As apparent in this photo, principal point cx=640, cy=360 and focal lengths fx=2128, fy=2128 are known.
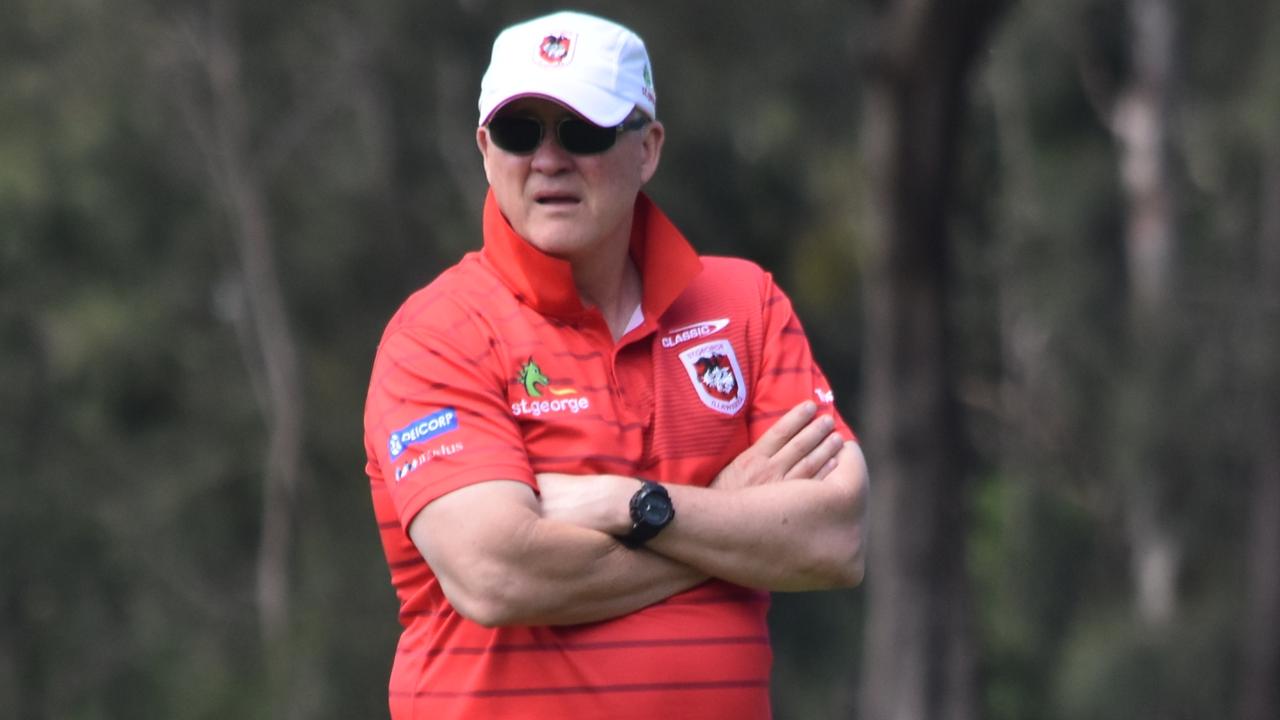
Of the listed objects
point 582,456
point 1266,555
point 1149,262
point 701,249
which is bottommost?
point 1266,555

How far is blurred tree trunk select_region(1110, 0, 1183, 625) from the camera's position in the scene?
61.5 feet

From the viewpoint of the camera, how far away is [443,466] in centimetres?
293

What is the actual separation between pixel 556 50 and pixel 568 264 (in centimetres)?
31

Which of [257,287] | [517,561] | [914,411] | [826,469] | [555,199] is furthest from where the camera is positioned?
[257,287]

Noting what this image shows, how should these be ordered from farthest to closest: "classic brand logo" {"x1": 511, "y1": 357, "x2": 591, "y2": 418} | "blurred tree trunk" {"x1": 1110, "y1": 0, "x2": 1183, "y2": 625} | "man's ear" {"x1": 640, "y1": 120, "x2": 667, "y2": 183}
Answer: "blurred tree trunk" {"x1": 1110, "y1": 0, "x2": 1183, "y2": 625} → "man's ear" {"x1": 640, "y1": 120, "x2": 667, "y2": 183} → "classic brand logo" {"x1": 511, "y1": 357, "x2": 591, "y2": 418}

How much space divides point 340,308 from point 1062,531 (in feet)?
23.0

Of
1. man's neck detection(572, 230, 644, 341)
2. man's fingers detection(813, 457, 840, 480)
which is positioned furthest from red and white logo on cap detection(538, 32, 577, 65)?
man's fingers detection(813, 457, 840, 480)

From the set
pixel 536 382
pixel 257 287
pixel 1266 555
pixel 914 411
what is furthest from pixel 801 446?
pixel 257 287

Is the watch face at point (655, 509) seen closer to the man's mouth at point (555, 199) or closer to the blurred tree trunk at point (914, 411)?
the man's mouth at point (555, 199)

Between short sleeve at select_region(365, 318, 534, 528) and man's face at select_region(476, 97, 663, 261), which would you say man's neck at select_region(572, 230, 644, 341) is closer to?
man's face at select_region(476, 97, 663, 261)

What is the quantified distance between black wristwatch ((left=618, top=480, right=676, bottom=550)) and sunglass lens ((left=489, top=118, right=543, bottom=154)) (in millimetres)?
520

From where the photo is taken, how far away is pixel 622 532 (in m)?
2.93

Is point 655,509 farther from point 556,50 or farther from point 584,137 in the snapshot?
point 556,50

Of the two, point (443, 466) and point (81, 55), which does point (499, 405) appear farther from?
point (81, 55)
